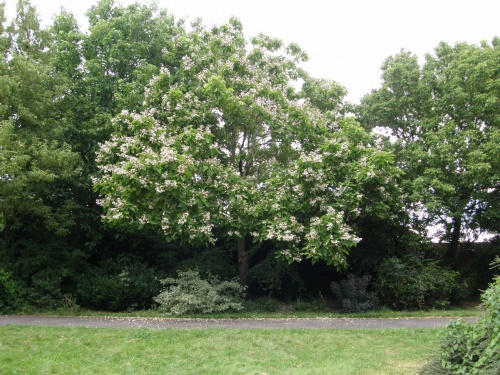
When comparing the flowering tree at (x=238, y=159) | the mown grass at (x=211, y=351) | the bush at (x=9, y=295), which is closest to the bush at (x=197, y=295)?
the flowering tree at (x=238, y=159)

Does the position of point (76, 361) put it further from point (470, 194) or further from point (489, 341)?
point (470, 194)

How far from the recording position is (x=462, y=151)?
12031 mm

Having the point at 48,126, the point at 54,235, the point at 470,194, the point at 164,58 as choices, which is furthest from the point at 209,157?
the point at 470,194

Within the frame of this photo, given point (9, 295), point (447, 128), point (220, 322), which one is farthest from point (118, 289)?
point (447, 128)

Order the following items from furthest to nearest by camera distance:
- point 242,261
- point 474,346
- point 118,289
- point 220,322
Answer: point 242,261 → point 118,289 → point 220,322 → point 474,346

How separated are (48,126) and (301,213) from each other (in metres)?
6.94

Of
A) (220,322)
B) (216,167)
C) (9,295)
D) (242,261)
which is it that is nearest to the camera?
(220,322)

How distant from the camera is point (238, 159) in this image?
12.3m

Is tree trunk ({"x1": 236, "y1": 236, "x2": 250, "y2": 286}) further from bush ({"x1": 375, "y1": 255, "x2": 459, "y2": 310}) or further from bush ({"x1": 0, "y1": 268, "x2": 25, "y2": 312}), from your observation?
bush ({"x1": 0, "y1": 268, "x2": 25, "y2": 312})

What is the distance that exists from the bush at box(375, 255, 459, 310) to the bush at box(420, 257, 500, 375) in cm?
641

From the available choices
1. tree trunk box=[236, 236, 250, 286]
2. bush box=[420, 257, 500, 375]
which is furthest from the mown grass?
tree trunk box=[236, 236, 250, 286]

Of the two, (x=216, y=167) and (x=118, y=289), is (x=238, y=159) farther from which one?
(x=118, y=289)

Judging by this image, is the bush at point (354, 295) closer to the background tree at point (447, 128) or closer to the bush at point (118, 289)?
the background tree at point (447, 128)

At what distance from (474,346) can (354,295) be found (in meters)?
6.80
